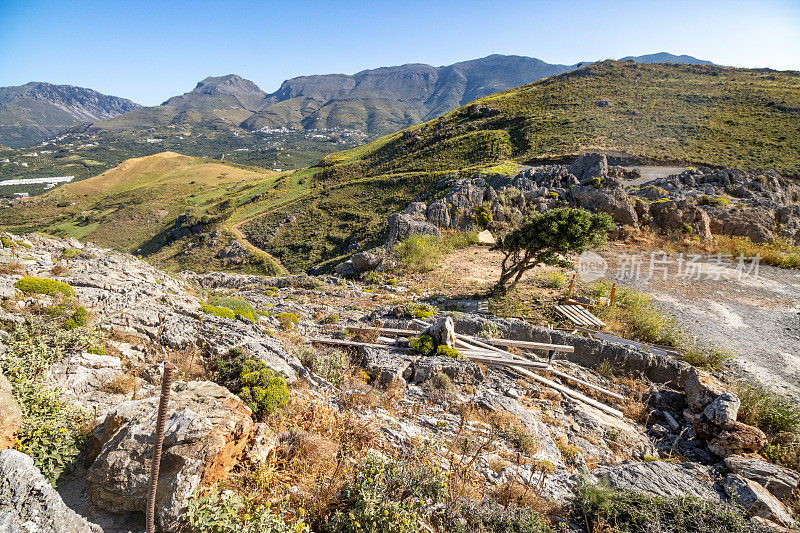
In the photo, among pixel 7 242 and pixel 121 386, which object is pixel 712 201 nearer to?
pixel 121 386

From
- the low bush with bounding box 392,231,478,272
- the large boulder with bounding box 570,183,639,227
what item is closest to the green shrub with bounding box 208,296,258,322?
the low bush with bounding box 392,231,478,272

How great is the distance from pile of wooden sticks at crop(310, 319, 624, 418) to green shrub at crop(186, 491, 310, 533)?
549 centimetres

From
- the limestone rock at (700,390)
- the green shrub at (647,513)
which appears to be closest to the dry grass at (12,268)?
the green shrub at (647,513)

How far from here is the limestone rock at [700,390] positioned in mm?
7137

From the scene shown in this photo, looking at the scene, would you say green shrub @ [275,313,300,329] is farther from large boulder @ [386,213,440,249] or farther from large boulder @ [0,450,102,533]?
large boulder @ [386,213,440,249]

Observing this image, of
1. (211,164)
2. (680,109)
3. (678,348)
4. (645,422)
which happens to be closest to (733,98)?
(680,109)

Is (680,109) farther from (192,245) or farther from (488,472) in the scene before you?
(192,245)

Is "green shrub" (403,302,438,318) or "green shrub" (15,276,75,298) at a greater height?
"green shrub" (15,276,75,298)

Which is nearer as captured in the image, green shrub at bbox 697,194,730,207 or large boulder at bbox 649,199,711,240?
large boulder at bbox 649,199,711,240

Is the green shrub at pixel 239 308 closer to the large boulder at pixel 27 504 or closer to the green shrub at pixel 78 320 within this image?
the green shrub at pixel 78 320

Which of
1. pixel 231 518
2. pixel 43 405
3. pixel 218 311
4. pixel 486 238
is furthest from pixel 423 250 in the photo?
pixel 231 518

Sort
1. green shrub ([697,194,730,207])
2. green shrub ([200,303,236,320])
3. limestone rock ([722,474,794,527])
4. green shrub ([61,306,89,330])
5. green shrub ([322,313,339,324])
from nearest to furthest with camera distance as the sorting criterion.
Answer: limestone rock ([722,474,794,527])
green shrub ([61,306,89,330])
green shrub ([200,303,236,320])
green shrub ([322,313,339,324])
green shrub ([697,194,730,207])

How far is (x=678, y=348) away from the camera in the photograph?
9789mm

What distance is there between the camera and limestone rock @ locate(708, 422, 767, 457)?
6133 millimetres
